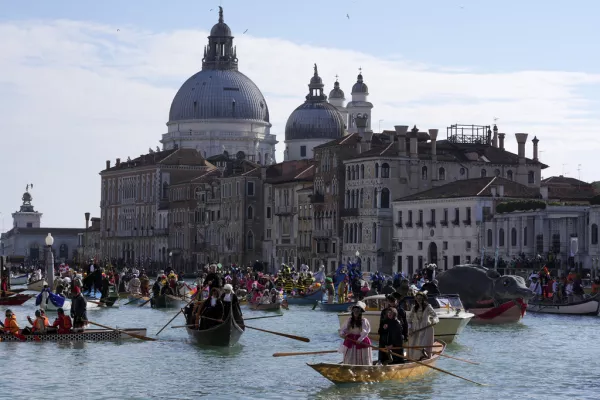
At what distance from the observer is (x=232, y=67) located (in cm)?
16212

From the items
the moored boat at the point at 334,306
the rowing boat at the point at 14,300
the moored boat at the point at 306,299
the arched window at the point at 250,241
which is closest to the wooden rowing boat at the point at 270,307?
the moored boat at the point at 334,306

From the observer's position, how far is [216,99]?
15588cm

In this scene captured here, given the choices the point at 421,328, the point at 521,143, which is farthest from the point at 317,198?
the point at 421,328

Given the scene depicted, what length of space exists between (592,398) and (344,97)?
123760mm

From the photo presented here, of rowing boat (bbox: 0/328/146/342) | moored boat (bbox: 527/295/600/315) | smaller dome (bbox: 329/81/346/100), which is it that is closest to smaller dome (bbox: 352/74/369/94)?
smaller dome (bbox: 329/81/346/100)

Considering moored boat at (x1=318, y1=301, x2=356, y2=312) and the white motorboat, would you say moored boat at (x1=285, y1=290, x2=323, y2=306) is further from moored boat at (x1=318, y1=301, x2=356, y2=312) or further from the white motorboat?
the white motorboat

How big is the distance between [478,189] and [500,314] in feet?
119

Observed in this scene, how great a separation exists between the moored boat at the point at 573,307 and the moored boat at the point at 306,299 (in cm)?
997

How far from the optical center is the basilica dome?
140000 millimetres

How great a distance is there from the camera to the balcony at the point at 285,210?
10438 centimetres

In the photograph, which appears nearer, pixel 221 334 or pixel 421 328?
pixel 421 328

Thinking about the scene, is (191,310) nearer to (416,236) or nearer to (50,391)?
(50,391)

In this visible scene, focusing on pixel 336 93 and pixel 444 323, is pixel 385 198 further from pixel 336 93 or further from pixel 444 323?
pixel 336 93

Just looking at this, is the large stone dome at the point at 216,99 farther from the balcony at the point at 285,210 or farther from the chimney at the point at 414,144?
the chimney at the point at 414,144
